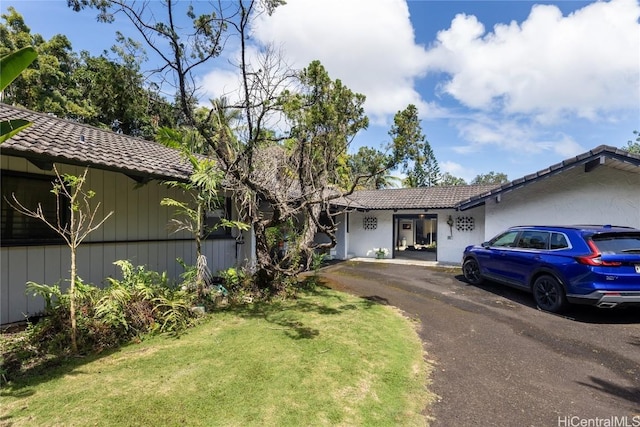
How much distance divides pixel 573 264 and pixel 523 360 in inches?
112

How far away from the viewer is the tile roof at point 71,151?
4.50 meters

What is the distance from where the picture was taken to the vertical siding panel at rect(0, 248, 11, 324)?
4.71m

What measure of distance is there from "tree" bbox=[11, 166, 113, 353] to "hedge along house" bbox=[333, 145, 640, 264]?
930cm

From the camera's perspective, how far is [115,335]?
14.7 ft

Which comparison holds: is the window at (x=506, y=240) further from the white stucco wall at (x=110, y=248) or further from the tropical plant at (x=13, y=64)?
the tropical plant at (x=13, y=64)

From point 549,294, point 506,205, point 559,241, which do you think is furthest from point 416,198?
point 549,294

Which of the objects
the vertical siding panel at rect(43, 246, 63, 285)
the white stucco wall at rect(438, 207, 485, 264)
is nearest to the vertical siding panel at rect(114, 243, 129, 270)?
the vertical siding panel at rect(43, 246, 63, 285)

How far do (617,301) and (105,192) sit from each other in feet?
32.0

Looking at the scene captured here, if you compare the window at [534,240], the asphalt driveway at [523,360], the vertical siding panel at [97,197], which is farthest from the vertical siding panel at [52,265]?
the window at [534,240]

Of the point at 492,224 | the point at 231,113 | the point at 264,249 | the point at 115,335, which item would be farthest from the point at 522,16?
the point at 115,335

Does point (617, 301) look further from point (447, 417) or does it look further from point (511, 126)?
point (511, 126)

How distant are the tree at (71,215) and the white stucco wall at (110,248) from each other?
30cm

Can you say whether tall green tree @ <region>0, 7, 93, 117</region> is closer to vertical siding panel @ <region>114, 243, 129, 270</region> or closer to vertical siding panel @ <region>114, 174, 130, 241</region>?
vertical siding panel @ <region>114, 174, 130, 241</region>

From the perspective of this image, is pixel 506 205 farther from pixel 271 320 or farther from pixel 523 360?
pixel 271 320
